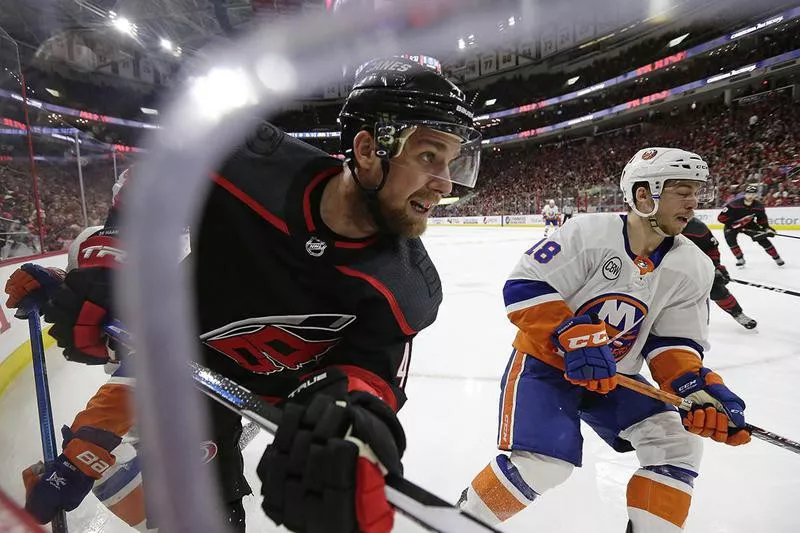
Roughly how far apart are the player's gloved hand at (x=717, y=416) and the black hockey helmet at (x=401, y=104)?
101 centimetres

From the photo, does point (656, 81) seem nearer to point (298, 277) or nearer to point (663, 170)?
point (663, 170)

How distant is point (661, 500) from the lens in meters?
1.18

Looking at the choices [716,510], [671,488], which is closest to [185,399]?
[671,488]

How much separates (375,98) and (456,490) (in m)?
1.36

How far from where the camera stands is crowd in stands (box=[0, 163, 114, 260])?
1.78m

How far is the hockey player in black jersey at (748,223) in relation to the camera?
5.46 metres

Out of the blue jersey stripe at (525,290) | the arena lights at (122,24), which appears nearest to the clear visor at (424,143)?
the blue jersey stripe at (525,290)

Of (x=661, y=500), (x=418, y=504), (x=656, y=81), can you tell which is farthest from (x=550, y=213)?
(x=418, y=504)

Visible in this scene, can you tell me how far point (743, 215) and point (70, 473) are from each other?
22.3 feet

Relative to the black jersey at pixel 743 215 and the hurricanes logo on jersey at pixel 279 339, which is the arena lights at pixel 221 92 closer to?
the hurricanes logo on jersey at pixel 279 339

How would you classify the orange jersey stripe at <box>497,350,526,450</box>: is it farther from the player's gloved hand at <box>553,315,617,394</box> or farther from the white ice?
the white ice

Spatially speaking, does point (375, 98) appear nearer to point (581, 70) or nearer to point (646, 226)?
point (646, 226)

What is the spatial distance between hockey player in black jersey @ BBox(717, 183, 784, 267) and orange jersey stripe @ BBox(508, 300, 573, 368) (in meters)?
5.34

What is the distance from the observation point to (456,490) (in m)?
1.63
